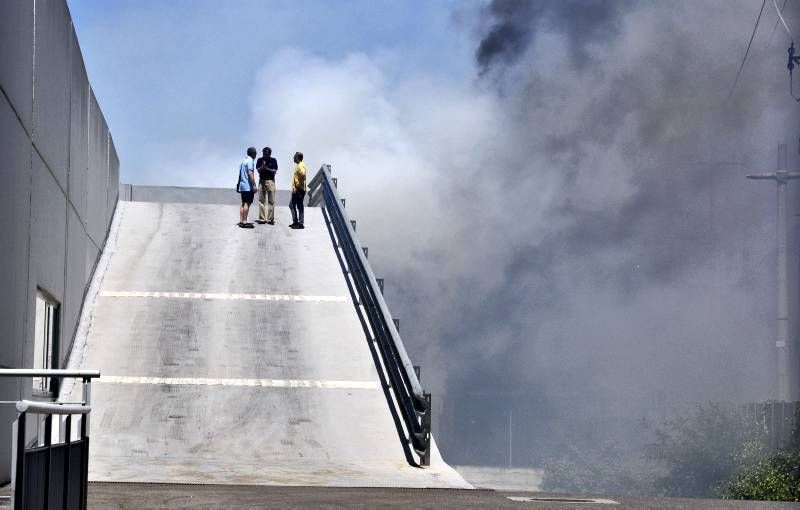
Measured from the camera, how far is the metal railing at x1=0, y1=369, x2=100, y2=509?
16.9ft

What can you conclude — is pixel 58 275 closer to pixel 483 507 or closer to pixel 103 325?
pixel 103 325

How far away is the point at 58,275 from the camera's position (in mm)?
16266

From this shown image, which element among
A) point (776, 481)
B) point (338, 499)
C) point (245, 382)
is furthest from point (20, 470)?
point (776, 481)

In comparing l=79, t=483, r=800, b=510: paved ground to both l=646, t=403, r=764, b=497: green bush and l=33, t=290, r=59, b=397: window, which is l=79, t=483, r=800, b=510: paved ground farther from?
l=646, t=403, r=764, b=497: green bush

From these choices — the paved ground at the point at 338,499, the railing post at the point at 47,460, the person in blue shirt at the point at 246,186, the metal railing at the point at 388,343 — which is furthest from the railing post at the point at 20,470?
the person in blue shirt at the point at 246,186

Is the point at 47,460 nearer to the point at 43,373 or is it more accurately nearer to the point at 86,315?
the point at 43,373

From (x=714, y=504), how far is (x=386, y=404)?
527cm

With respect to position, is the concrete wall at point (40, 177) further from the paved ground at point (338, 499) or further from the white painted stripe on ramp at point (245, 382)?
the paved ground at point (338, 499)

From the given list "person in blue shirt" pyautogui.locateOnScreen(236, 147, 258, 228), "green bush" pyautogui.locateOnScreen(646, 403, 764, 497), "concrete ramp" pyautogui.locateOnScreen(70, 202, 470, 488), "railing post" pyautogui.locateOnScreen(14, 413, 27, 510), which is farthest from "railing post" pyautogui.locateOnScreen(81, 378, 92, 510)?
"green bush" pyautogui.locateOnScreen(646, 403, 764, 497)

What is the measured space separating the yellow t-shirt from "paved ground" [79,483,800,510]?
13811 millimetres

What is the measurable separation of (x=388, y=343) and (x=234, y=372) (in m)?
2.09

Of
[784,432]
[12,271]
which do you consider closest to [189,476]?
[12,271]

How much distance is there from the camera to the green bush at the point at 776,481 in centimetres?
2533

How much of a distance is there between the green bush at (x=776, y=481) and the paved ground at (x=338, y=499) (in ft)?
40.9
